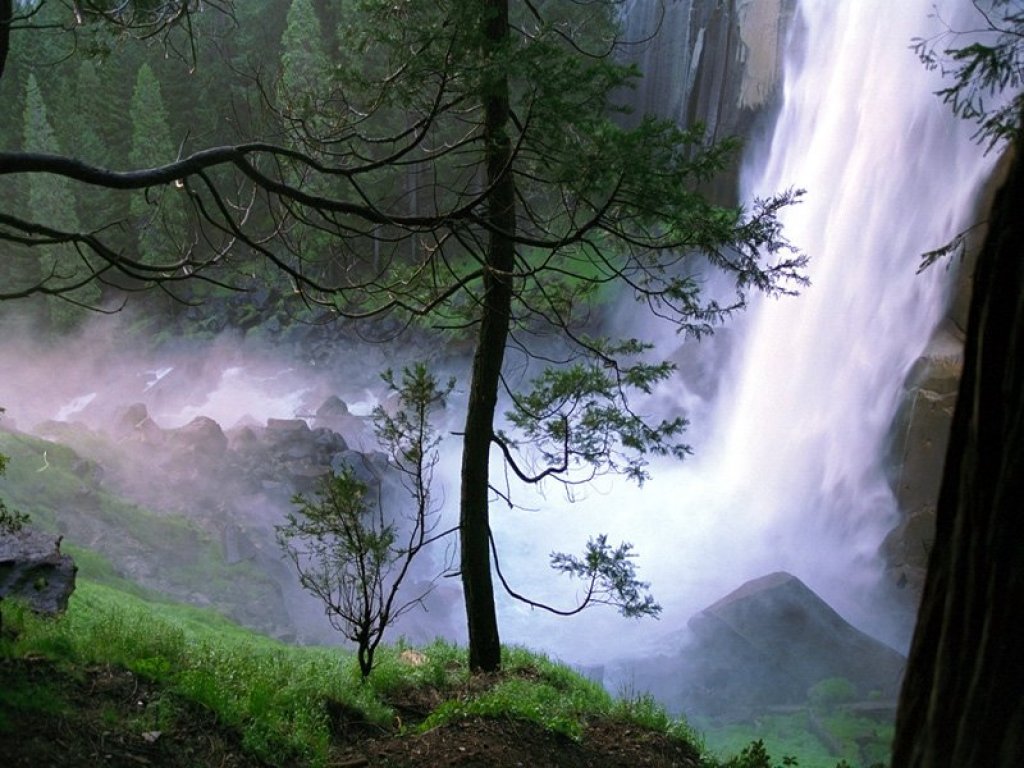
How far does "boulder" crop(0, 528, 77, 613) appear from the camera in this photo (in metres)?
6.91

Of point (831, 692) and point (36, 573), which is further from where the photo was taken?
point (831, 692)

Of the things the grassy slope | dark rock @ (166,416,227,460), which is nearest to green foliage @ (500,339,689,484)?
the grassy slope

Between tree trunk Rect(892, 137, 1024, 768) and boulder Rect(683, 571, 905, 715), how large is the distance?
11.5m

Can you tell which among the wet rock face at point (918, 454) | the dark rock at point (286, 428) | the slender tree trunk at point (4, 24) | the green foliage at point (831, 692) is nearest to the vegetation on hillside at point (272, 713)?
the slender tree trunk at point (4, 24)

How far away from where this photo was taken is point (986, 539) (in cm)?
180

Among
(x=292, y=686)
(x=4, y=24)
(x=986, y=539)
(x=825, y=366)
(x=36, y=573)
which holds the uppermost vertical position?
(x=825, y=366)

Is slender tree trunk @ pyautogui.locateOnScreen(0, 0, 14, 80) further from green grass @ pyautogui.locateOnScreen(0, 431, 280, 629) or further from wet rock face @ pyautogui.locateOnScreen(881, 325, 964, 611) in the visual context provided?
wet rock face @ pyautogui.locateOnScreen(881, 325, 964, 611)

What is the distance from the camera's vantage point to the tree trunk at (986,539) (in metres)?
1.76

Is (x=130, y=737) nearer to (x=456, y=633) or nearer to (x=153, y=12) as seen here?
(x=153, y=12)

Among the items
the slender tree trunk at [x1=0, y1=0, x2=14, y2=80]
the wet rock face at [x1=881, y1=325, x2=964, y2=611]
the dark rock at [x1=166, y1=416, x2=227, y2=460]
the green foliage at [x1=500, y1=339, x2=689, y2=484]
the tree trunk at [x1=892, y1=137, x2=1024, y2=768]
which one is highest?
the dark rock at [x1=166, y1=416, x2=227, y2=460]

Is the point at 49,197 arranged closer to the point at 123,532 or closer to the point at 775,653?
the point at 123,532

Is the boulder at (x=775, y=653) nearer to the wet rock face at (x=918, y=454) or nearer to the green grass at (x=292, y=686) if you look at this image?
the wet rock face at (x=918, y=454)

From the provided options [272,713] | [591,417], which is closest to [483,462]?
[591,417]

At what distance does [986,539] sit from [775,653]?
499 inches
